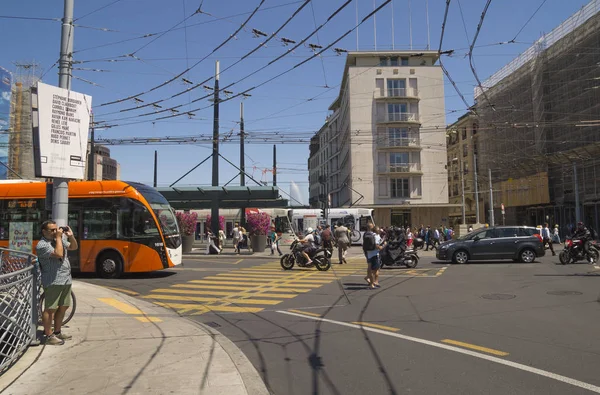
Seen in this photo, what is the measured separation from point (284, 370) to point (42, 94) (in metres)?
7.22

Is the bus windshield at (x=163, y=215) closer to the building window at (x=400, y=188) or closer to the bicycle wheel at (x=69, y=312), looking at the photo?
the bicycle wheel at (x=69, y=312)

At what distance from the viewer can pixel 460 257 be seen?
64.6ft

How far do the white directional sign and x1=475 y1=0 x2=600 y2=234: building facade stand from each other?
28754 millimetres

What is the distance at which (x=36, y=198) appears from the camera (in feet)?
52.4

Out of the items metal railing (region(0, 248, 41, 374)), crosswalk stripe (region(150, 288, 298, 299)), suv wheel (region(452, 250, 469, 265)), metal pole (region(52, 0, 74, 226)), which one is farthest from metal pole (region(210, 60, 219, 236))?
metal railing (region(0, 248, 41, 374))

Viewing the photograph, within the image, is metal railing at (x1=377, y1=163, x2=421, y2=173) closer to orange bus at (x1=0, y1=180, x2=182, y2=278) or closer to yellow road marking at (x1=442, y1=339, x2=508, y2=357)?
orange bus at (x1=0, y1=180, x2=182, y2=278)

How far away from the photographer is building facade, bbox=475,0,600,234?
34.4m

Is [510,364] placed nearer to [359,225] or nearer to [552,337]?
[552,337]

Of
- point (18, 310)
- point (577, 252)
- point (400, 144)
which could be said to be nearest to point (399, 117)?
point (400, 144)

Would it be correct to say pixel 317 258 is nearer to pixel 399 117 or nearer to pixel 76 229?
pixel 76 229

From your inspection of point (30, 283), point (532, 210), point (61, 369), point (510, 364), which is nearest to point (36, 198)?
point (30, 283)

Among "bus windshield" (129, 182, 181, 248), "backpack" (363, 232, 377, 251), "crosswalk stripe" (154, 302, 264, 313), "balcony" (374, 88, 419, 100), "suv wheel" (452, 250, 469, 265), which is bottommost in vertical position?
"crosswalk stripe" (154, 302, 264, 313)

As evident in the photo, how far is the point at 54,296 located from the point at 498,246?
1751cm

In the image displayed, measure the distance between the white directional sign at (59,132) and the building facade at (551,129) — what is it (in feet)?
94.3
